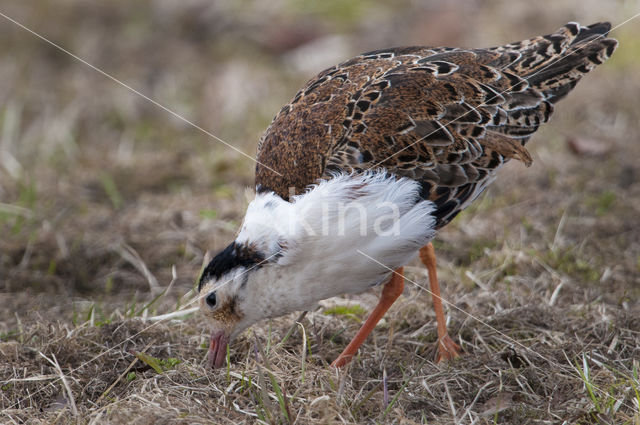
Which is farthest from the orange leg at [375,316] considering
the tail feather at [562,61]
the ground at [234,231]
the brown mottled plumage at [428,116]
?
the tail feather at [562,61]

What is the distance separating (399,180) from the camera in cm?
396

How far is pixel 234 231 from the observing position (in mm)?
5695

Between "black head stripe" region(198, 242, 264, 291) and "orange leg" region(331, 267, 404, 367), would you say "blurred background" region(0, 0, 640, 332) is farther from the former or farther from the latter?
"orange leg" region(331, 267, 404, 367)

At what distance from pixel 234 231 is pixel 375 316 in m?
1.75

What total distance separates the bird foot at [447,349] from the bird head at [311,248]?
0.53 m

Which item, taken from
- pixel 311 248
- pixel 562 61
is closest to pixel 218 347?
pixel 311 248

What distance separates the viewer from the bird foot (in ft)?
13.5

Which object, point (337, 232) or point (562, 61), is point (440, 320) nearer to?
point (337, 232)

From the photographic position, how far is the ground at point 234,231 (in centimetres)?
371

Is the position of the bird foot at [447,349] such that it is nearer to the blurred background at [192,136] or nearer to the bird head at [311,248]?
the bird head at [311,248]

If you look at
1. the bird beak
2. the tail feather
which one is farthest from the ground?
the tail feather

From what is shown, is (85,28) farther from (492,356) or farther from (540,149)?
(492,356)

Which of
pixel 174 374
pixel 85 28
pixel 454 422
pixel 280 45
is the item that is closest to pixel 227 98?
pixel 280 45

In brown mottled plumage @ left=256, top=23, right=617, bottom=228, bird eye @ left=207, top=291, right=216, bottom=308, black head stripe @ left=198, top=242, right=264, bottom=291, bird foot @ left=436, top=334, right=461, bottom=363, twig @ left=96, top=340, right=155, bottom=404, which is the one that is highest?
brown mottled plumage @ left=256, top=23, right=617, bottom=228
